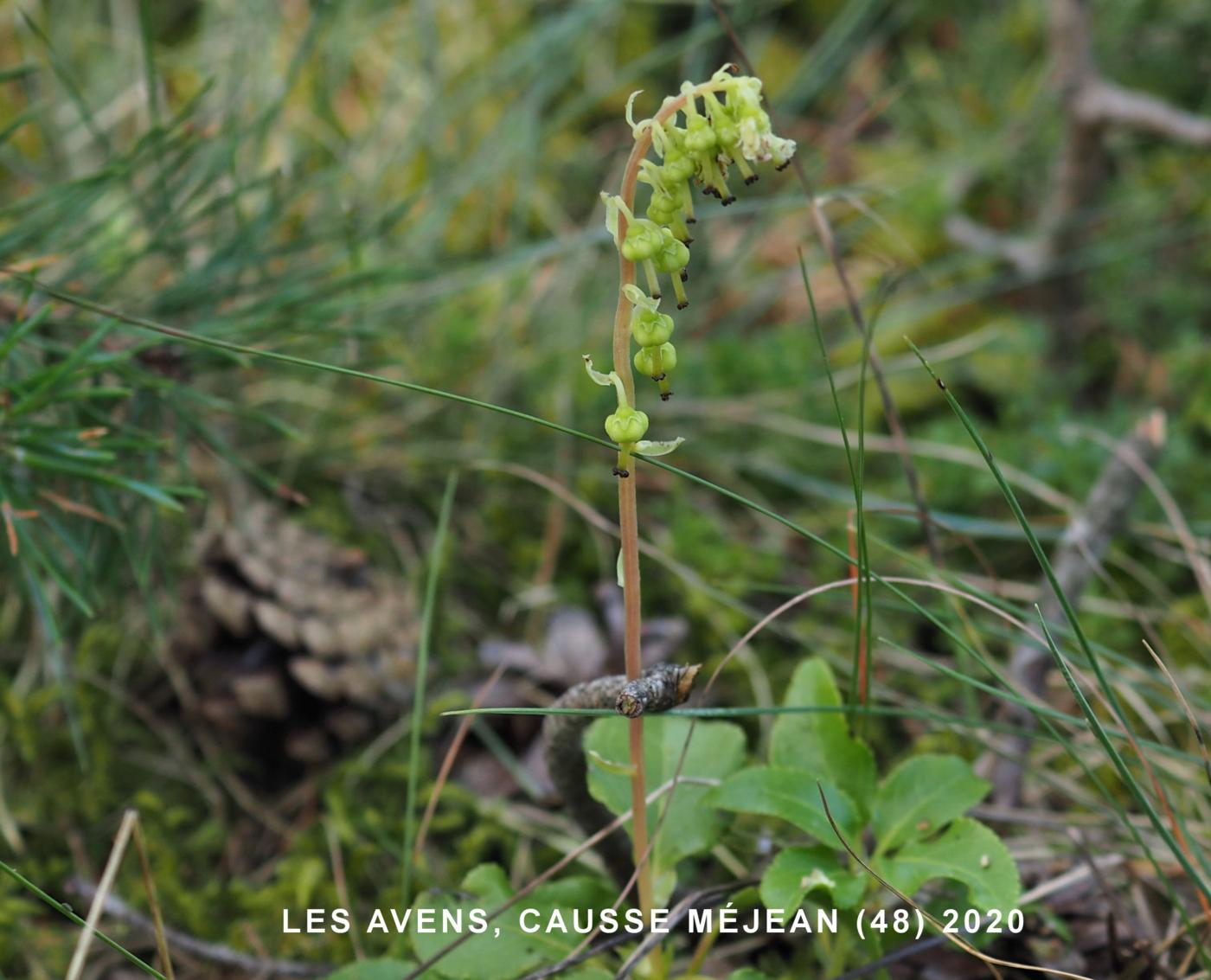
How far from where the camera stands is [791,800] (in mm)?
1158

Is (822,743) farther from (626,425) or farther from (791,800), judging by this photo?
(626,425)

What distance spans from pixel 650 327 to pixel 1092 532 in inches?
41.9

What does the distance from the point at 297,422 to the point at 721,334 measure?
0.98 meters

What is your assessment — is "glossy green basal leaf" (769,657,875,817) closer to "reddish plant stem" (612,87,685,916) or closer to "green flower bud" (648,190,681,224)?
"reddish plant stem" (612,87,685,916)

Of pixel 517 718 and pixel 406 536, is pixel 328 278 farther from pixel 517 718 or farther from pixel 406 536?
pixel 517 718

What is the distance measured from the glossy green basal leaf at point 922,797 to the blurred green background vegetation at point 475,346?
0.30 meters

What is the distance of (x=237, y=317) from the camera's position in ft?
5.08

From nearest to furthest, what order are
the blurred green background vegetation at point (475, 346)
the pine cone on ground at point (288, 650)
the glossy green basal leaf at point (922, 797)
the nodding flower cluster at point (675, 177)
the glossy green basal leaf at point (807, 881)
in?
the nodding flower cluster at point (675, 177) → the glossy green basal leaf at point (807, 881) → the glossy green basal leaf at point (922, 797) → the blurred green background vegetation at point (475, 346) → the pine cone on ground at point (288, 650)

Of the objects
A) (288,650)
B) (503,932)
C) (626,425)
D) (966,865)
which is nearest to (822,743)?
(966,865)

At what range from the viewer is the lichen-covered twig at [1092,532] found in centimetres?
148

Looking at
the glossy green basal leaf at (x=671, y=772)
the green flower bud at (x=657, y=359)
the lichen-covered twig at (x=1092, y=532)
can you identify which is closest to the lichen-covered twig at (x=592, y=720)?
the glossy green basal leaf at (x=671, y=772)

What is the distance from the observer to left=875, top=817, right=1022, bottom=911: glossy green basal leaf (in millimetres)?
1045

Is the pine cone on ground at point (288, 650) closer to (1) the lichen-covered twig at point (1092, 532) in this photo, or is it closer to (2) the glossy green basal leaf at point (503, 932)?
(2) the glossy green basal leaf at point (503, 932)

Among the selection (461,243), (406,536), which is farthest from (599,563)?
(461,243)
